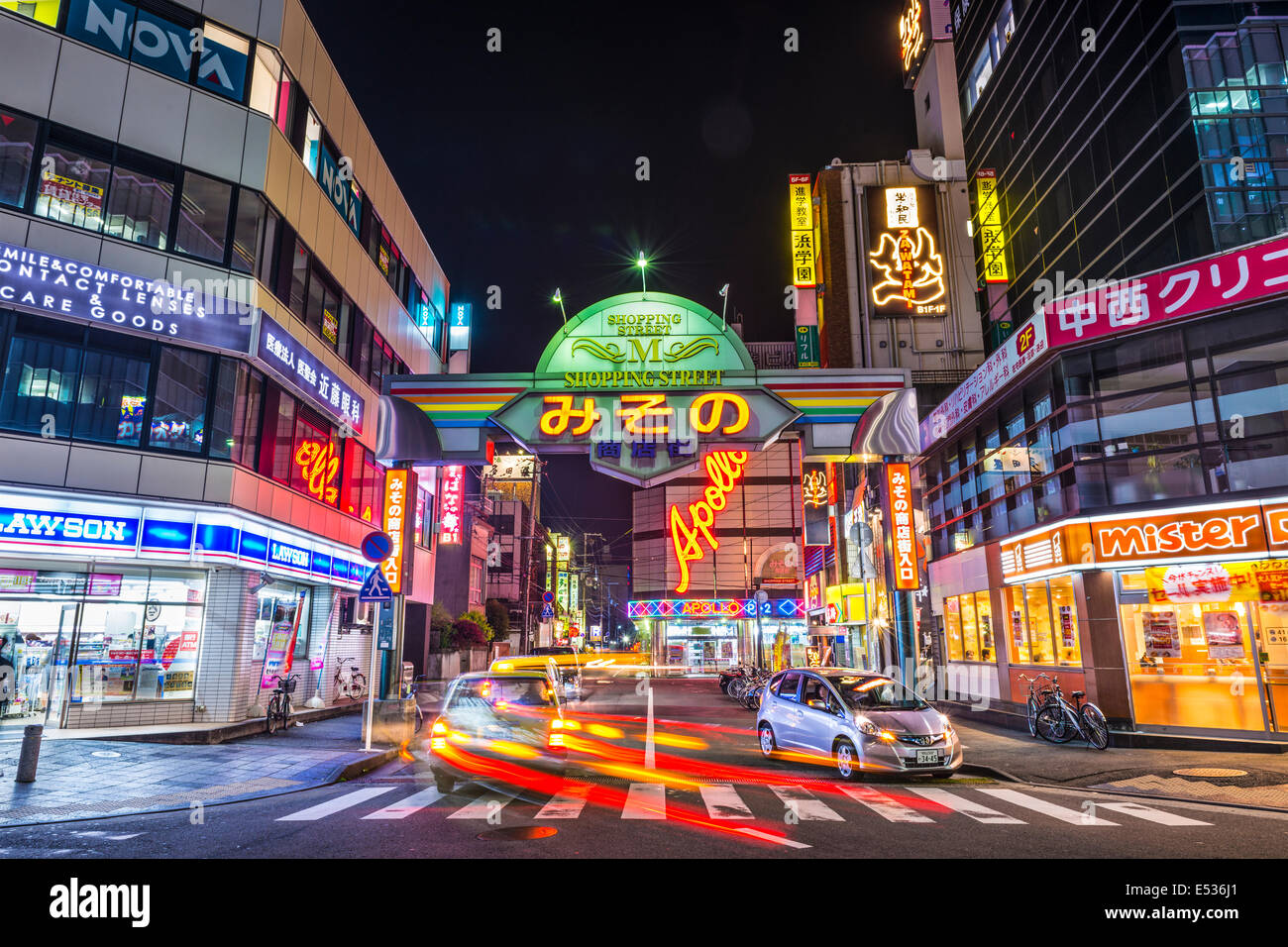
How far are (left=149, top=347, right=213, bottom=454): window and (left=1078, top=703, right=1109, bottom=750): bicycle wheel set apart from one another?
738 inches

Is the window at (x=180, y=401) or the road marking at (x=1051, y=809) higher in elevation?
the window at (x=180, y=401)

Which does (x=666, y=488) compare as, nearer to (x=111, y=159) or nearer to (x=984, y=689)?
(x=984, y=689)

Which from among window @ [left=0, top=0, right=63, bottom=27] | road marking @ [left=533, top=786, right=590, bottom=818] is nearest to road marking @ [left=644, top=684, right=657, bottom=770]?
road marking @ [left=533, top=786, right=590, bottom=818]

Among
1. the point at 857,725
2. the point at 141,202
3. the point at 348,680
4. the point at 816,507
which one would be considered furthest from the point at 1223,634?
the point at 816,507

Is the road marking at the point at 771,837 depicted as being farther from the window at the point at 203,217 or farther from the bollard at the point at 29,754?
the window at the point at 203,217

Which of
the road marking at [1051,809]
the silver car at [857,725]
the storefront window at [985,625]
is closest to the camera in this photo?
the road marking at [1051,809]

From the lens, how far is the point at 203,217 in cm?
1673

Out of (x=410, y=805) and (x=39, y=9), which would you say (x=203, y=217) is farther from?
(x=410, y=805)

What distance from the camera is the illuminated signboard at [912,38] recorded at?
40.8m

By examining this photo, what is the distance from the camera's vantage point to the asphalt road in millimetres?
6934

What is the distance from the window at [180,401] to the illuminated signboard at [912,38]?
4020 centimetres

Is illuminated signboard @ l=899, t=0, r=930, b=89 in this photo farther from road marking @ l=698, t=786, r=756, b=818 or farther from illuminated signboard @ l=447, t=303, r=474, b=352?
road marking @ l=698, t=786, r=756, b=818

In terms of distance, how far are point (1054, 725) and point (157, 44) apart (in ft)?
78.2

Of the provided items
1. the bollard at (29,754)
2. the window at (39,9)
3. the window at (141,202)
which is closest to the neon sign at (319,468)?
the window at (141,202)
